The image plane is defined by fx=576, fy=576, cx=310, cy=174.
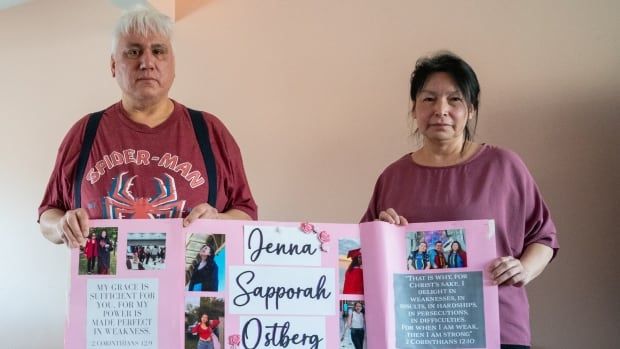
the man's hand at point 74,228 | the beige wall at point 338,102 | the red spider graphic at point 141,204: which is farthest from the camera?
the beige wall at point 338,102

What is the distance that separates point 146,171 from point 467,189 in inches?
27.8

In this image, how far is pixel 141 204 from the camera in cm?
125

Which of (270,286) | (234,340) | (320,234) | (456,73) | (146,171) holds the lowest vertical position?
(234,340)

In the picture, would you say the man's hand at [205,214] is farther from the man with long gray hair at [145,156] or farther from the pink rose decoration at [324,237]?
the pink rose decoration at [324,237]

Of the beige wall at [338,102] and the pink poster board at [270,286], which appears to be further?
the beige wall at [338,102]

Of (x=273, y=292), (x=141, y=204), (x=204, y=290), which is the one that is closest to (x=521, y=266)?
(x=273, y=292)

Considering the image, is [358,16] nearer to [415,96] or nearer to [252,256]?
[415,96]

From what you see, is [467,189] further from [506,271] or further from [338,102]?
[338,102]

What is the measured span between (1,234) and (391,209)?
158 centimetres

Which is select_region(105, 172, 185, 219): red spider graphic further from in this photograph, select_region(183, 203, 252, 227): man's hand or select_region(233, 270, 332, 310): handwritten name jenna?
select_region(233, 270, 332, 310): handwritten name jenna

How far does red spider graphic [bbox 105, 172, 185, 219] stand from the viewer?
124 cm

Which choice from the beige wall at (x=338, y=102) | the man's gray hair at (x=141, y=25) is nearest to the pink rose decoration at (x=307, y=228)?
the man's gray hair at (x=141, y=25)

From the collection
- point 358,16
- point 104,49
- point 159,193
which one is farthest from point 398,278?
point 104,49

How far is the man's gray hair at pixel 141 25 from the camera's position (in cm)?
132
